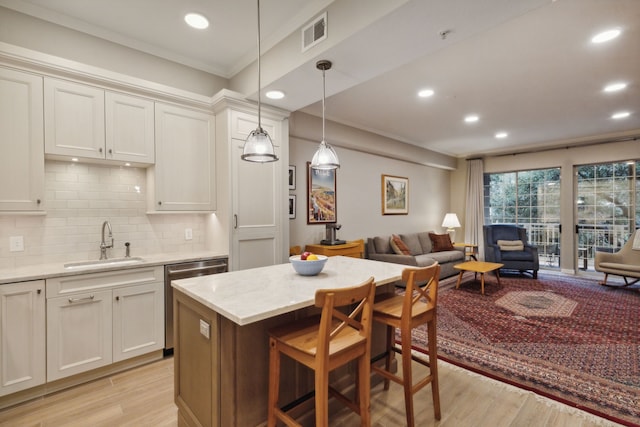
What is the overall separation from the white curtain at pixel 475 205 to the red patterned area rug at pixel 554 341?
2.39 meters

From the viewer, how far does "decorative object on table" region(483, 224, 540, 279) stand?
5.97m

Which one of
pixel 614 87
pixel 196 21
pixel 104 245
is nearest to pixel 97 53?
pixel 196 21

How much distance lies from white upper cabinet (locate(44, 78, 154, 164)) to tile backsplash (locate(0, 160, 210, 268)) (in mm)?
322

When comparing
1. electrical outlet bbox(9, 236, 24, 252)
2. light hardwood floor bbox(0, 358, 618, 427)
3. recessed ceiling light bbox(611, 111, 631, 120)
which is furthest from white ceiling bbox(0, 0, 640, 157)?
light hardwood floor bbox(0, 358, 618, 427)

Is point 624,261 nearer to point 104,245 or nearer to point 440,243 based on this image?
point 440,243

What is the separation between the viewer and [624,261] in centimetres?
513

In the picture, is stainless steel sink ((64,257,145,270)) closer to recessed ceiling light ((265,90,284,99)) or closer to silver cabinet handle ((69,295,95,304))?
silver cabinet handle ((69,295,95,304))

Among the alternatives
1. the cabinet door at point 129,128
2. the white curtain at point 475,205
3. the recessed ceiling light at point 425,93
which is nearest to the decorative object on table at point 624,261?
the white curtain at point 475,205

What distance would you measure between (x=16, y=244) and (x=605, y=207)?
8679 mm

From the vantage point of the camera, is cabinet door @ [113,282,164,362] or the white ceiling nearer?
the white ceiling

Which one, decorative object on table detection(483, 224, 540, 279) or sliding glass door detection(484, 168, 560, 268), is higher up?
sliding glass door detection(484, 168, 560, 268)

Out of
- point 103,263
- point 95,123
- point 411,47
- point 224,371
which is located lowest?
point 224,371

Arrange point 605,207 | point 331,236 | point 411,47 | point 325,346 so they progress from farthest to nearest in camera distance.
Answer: point 605,207 → point 331,236 → point 411,47 → point 325,346

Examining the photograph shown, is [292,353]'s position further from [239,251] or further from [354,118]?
[354,118]
